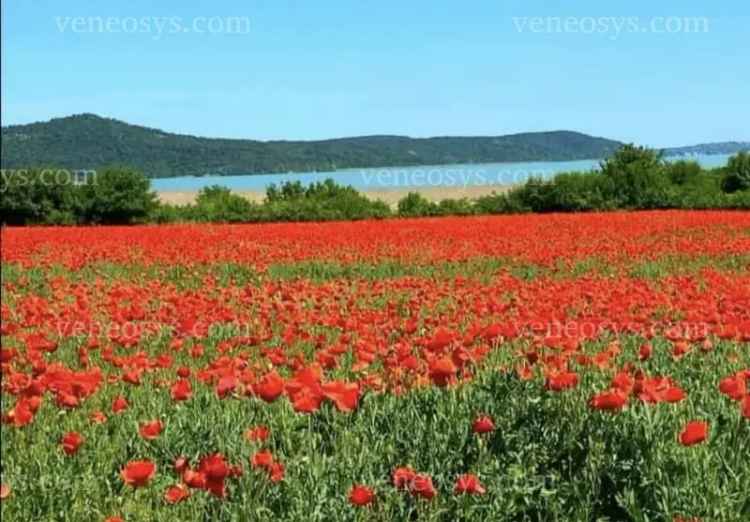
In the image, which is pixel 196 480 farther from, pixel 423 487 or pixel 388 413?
pixel 388 413

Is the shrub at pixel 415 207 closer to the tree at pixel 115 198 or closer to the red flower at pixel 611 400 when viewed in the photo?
the tree at pixel 115 198

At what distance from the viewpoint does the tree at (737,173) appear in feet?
131

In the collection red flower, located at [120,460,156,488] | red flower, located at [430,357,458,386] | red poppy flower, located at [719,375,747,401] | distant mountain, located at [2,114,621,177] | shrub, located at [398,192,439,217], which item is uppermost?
distant mountain, located at [2,114,621,177]

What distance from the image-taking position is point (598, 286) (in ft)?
27.9

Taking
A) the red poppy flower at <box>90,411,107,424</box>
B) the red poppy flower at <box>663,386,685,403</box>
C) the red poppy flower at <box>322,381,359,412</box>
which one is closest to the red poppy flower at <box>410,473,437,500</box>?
the red poppy flower at <box>322,381,359,412</box>

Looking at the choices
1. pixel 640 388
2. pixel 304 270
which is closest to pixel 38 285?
pixel 304 270

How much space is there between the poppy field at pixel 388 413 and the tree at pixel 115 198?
2712 cm

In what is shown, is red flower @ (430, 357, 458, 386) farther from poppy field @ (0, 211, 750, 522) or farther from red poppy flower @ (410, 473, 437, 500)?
red poppy flower @ (410, 473, 437, 500)

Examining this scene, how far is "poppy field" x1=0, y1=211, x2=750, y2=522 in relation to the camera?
3.43 meters

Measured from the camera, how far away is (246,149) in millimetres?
128250

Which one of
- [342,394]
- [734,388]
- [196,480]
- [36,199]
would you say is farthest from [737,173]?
[196,480]

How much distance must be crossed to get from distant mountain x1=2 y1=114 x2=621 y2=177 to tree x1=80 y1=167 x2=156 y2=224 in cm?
5005

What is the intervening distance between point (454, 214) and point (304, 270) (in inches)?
781

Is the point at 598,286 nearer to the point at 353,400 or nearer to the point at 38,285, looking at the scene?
the point at 353,400
